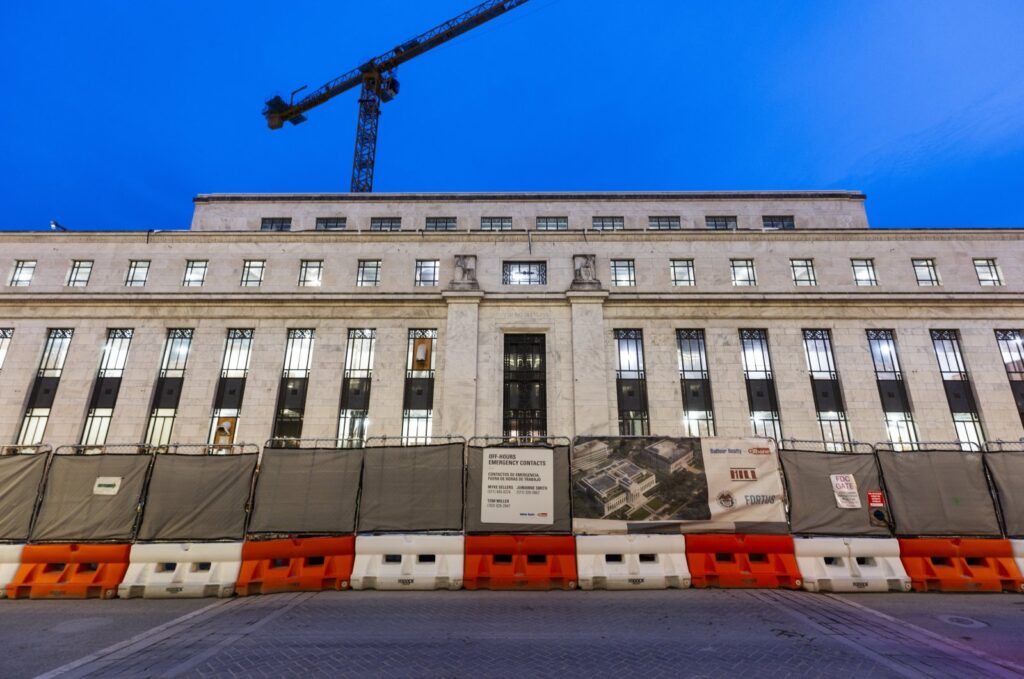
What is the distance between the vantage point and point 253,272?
79.0 feet

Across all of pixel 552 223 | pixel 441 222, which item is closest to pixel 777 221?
pixel 552 223

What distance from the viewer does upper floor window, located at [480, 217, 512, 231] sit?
3044cm

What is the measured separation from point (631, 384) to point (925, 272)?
16957mm

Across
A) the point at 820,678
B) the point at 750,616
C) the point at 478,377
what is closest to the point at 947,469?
the point at 750,616

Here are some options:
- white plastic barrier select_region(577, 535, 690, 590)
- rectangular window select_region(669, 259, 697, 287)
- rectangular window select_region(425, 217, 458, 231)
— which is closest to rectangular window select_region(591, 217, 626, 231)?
rectangular window select_region(669, 259, 697, 287)

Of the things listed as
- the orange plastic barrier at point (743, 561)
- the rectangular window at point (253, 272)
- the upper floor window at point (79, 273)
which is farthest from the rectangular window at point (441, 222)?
the orange plastic barrier at point (743, 561)

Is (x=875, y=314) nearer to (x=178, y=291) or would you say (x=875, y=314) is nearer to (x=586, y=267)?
(x=586, y=267)

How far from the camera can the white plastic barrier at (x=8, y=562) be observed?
9227mm

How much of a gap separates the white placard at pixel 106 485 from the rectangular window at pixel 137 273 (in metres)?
18.3

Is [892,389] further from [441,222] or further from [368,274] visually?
[441,222]

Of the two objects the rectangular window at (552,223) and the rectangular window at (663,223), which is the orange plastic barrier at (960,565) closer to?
the rectangular window at (663,223)

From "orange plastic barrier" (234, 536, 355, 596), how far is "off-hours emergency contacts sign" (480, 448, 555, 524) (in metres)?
3.19

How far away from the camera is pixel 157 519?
9.73 metres

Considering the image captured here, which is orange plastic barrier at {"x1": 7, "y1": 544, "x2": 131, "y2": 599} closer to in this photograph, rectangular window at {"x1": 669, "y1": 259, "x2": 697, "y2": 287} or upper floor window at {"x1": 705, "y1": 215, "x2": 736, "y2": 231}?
rectangular window at {"x1": 669, "y1": 259, "x2": 697, "y2": 287}
